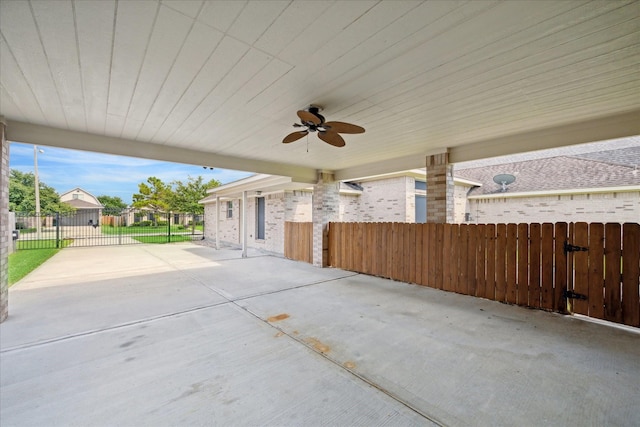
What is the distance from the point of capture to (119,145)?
5090 millimetres

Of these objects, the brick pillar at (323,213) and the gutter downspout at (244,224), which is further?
the gutter downspout at (244,224)

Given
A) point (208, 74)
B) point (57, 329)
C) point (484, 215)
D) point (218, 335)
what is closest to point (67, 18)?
point (208, 74)

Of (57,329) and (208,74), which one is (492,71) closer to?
(208,74)

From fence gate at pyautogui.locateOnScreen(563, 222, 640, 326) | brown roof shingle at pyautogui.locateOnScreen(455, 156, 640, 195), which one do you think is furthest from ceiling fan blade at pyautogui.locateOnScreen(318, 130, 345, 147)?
brown roof shingle at pyautogui.locateOnScreen(455, 156, 640, 195)

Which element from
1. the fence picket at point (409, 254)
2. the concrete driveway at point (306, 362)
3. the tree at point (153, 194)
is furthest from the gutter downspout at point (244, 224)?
the tree at point (153, 194)

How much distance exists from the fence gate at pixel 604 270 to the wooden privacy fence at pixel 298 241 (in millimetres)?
6642

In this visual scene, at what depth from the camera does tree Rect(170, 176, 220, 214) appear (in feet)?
81.1

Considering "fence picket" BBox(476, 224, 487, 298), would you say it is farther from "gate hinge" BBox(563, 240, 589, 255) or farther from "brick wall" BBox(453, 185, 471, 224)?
"brick wall" BBox(453, 185, 471, 224)

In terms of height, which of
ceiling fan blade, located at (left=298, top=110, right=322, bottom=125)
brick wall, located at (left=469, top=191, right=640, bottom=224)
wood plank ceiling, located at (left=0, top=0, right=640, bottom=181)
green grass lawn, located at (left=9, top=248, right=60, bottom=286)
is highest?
wood plank ceiling, located at (left=0, top=0, right=640, bottom=181)

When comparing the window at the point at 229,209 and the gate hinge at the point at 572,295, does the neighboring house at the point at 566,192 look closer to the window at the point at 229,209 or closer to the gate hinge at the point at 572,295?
the gate hinge at the point at 572,295

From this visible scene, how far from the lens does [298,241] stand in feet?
32.0

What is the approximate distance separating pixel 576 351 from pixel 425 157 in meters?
4.20

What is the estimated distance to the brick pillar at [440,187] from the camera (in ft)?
18.6

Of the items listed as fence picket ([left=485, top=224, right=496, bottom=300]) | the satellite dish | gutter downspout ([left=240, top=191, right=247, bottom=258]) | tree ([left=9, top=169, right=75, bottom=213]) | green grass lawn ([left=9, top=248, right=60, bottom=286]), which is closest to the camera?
fence picket ([left=485, top=224, right=496, bottom=300])
